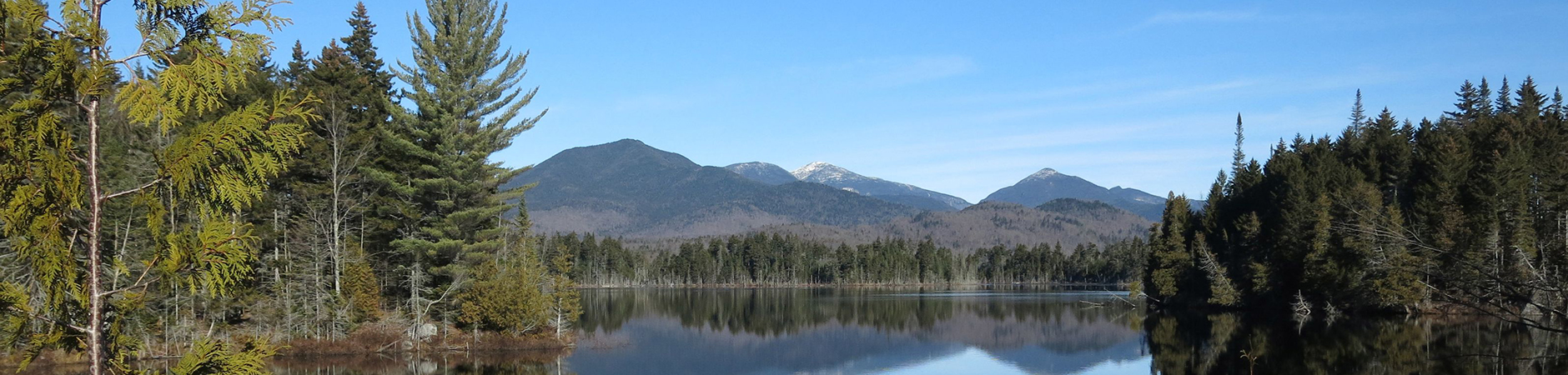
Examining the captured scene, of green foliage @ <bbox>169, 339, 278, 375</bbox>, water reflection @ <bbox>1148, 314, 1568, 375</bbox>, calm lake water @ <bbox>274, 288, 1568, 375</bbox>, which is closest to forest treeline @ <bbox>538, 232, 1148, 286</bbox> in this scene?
calm lake water @ <bbox>274, 288, 1568, 375</bbox>

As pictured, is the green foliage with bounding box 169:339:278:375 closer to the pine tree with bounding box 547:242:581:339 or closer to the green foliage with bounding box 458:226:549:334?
the green foliage with bounding box 458:226:549:334

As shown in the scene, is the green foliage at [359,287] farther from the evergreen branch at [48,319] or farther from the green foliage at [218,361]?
the evergreen branch at [48,319]

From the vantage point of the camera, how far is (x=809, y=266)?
189 metres

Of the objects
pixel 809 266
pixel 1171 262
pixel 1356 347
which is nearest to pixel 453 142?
pixel 1356 347

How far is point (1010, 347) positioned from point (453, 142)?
31583 millimetres

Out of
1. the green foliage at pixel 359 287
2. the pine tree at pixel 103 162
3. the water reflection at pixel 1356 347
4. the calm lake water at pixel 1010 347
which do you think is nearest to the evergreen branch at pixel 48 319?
the pine tree at pixel 103 162

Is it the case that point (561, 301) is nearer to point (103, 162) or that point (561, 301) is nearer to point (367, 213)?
point (367, 213)

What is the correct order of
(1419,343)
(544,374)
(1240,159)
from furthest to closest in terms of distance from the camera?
1. (1240,159)
2. (1419,343)
3. (544,374)

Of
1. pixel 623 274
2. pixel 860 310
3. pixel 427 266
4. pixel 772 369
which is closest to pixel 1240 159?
pixel 860 310

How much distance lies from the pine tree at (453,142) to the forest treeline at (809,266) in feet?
420

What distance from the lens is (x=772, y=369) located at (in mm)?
43469

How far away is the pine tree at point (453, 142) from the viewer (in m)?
41.6

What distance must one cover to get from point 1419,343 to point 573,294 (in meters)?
40.0

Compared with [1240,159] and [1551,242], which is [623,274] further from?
[1551,242]
